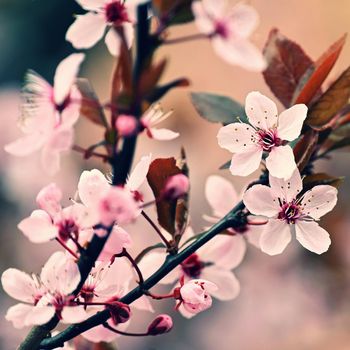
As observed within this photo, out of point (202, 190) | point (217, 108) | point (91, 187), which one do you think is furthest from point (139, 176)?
point (202, 190)

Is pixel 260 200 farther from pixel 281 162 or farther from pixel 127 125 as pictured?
pixel 127 125

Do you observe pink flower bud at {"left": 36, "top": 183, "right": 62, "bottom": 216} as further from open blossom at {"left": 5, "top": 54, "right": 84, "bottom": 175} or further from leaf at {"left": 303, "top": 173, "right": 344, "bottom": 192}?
leaf at {"left": 303, "top": 173, "right": 344, "bottom": 192}

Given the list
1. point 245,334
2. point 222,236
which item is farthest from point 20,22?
point 222,236

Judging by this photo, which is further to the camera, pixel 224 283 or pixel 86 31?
pixel 224 283

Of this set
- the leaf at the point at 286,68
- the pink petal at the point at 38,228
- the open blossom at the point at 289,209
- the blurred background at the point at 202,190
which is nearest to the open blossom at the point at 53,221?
the pink petal at the point at 38,228

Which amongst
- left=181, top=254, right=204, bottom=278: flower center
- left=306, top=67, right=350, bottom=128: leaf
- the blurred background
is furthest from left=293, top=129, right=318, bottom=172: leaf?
the blurred background

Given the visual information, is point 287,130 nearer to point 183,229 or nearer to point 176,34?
point 183,229
